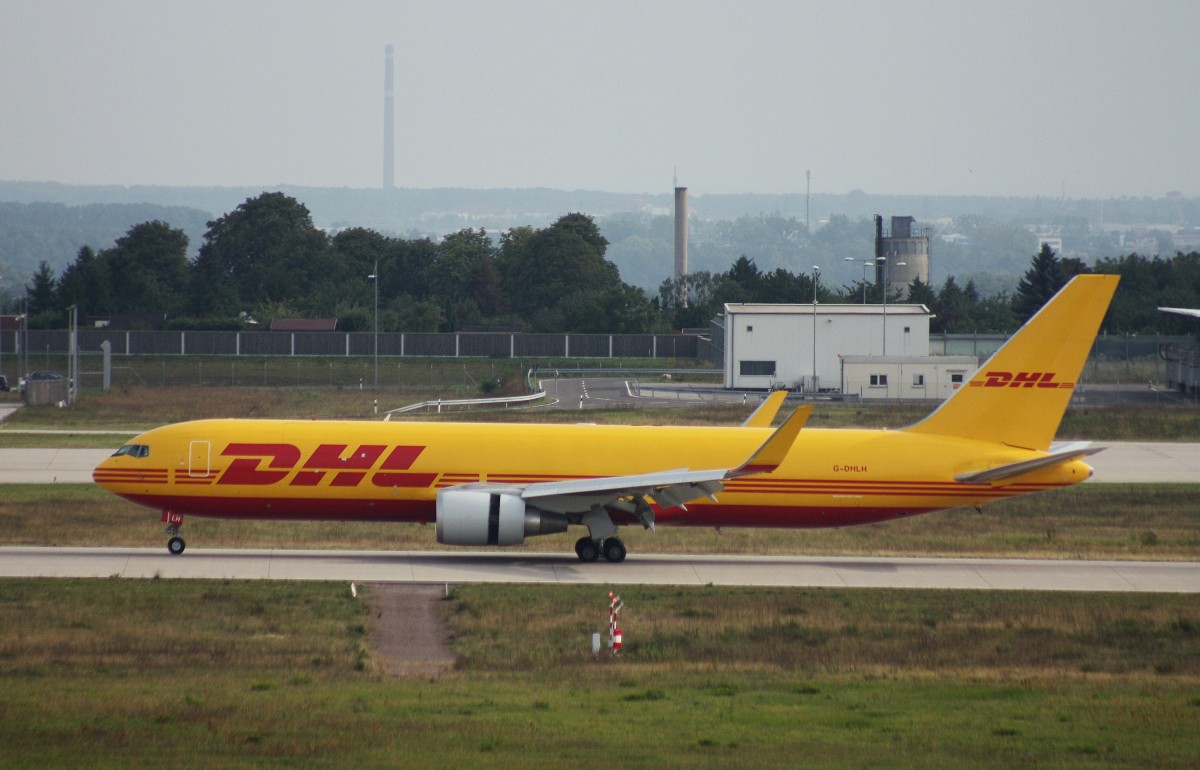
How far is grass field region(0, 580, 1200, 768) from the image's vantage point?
17.2 meters

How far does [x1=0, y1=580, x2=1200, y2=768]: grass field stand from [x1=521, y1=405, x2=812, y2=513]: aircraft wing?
2806 mm

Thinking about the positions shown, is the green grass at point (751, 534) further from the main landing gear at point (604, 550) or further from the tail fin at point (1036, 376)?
the tail fin at point (1036, 376)

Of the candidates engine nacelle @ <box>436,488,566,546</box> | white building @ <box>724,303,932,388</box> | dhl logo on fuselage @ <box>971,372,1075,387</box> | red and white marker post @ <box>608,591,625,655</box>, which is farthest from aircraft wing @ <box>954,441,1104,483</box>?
white building @ <box>724,303,932,388</box>

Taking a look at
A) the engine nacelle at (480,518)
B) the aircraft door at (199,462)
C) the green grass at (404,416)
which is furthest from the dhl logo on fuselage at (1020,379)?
the green grass at (404,416)

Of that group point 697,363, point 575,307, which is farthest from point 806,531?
point 575,307

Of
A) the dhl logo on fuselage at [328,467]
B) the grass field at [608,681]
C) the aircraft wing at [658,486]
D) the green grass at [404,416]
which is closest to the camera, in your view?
the grass field at [608,681]

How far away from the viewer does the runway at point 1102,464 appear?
47.6 m

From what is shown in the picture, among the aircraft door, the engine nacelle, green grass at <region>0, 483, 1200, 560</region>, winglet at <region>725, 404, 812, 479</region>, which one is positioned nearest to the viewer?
winglet at <region>725, 404, 812, 479</region>

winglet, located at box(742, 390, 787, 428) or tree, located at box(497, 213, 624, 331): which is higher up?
tree, located at box(497, 213, 624, 331)

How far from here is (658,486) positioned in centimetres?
3136

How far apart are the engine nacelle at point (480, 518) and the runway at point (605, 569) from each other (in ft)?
2.57

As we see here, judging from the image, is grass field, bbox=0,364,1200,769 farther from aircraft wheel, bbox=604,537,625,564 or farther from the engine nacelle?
the engine nacelle

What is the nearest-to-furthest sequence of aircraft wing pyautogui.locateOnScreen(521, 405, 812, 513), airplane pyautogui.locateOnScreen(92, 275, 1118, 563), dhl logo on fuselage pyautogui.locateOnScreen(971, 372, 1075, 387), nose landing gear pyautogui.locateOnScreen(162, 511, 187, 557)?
aircraft wing pyautogui.locateOnScreen(521, 405, 812, 513) → airplane pyautogui.locateOnScreen(92, 275, 1118, 563) → nose landing gear pyautogui.locateOnScreen(162, 511, 187, 557) → dhl logo on fuselage pyautogui.locateOnScreen(971, 372, 1075, 387)

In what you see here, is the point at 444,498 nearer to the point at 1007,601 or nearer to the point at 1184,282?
the point at 1007,601
